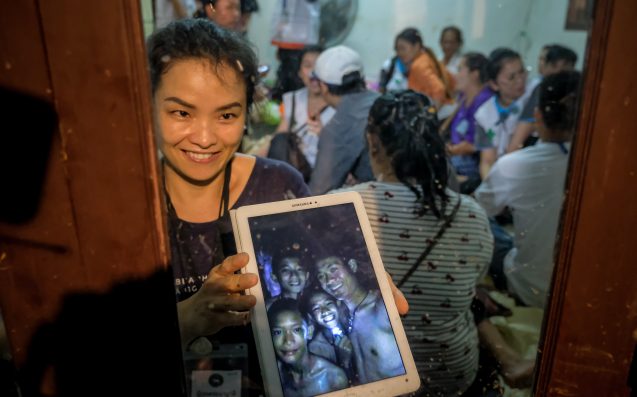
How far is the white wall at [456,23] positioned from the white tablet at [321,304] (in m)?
3.09

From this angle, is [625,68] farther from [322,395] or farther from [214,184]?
[214,184]

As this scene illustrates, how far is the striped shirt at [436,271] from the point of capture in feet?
3.55

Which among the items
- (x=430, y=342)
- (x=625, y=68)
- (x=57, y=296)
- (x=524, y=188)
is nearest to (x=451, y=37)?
(x=524, y=188)

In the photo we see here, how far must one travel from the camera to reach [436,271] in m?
1.14

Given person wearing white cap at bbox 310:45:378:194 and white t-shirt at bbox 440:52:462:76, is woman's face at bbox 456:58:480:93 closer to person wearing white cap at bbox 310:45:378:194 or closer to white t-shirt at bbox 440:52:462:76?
white t-shirt at bbox 440:52:462:76

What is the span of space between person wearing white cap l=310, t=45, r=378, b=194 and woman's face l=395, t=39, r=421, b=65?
1.11 metres

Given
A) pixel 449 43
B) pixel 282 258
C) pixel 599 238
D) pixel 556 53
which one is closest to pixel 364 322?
pixel 282 258

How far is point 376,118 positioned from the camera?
55.6 inches

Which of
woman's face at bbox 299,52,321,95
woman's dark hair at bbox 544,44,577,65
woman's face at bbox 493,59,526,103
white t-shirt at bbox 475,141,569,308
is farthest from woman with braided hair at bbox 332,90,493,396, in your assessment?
woman's face at bbox 493,59,526,103

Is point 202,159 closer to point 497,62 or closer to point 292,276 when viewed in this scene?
point 292,276

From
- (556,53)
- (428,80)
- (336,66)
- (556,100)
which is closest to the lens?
(556,100)

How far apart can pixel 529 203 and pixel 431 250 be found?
0.63 m

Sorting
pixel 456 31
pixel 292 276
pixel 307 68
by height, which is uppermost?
pixel 456 31

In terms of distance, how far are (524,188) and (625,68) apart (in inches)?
46.1
